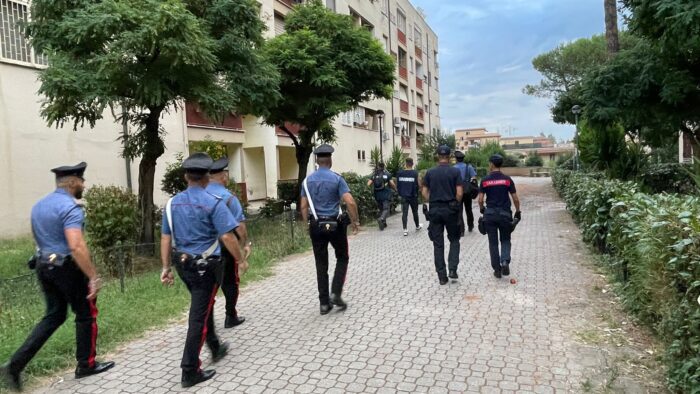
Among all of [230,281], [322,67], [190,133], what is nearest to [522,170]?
[190,133]

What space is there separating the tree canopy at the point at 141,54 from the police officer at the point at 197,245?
14.4 feet

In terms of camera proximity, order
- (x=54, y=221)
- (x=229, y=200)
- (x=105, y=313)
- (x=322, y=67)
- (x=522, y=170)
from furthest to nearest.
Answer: (x=522, y=170), (x=322, y=67), (x=105, y=313), (x=229, y=200), (x=54, y=221)

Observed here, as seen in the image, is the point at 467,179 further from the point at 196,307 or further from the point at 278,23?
the point at 278,23

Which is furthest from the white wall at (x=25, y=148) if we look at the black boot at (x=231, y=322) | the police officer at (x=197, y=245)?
the police officer at (x=197, y=245)

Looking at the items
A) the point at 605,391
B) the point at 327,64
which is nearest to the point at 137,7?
the point at 327,64

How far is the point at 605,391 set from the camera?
3574mm

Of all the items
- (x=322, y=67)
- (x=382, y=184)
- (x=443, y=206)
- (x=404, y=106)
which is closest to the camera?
(x=443, y=206)

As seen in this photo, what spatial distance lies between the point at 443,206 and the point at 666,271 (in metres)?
2.86

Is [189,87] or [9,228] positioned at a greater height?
[189,87]

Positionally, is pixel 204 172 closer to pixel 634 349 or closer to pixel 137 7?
pixel 634 349

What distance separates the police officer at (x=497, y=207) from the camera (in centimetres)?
683

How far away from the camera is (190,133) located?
17.4 meters

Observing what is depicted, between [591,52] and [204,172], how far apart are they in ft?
139

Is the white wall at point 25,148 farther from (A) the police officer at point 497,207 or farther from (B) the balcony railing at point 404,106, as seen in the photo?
(B) the balcony railing at point 404,106
